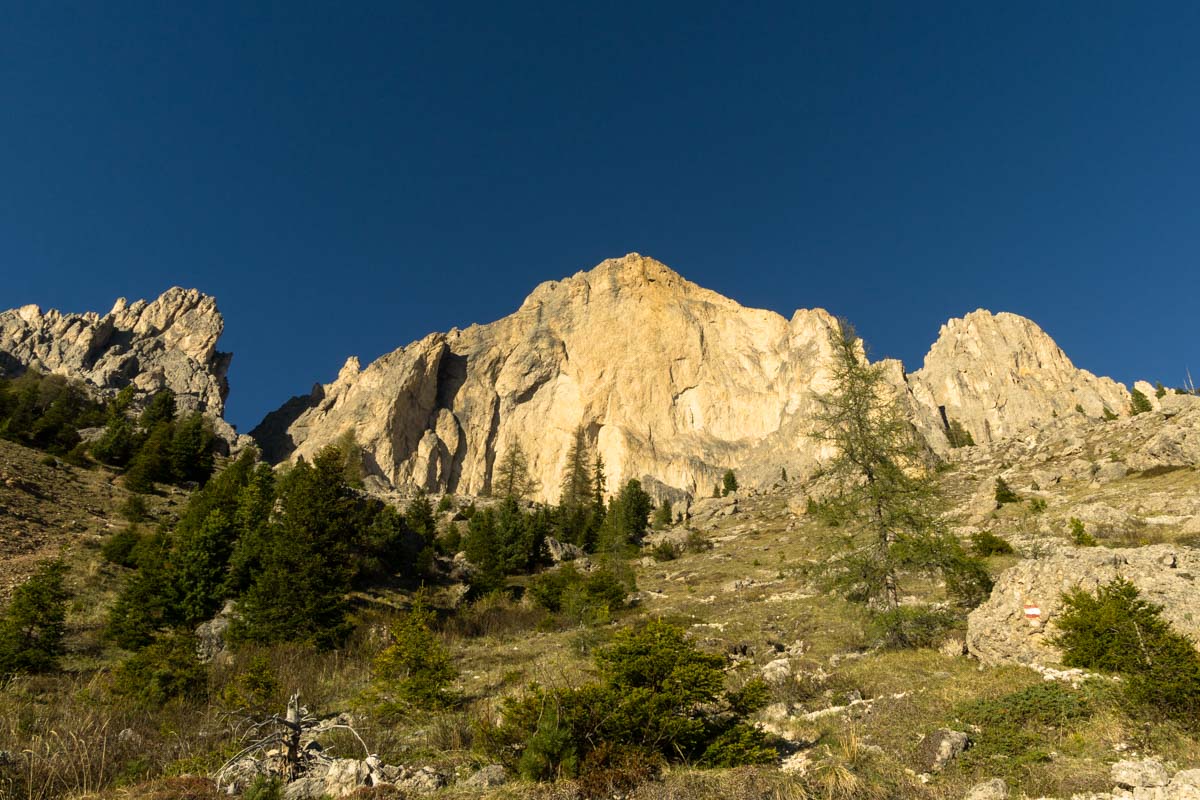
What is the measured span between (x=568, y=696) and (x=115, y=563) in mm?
29508

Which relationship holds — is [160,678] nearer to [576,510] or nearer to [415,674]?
[415,674]

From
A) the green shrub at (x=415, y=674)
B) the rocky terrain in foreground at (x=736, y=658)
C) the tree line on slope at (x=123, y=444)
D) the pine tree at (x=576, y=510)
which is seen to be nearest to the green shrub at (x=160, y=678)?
the rocky terrain in foreground at (x=736, y=658)

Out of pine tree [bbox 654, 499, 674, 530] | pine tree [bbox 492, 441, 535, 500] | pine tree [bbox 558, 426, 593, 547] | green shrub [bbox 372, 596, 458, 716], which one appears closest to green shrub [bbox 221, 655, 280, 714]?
green shrub [bbox 372, 596, 458, 716]

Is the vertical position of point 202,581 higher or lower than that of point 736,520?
lower

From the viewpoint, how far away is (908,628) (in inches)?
542

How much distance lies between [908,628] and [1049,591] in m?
4.09

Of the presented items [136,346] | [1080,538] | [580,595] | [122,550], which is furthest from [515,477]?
[1080,538]

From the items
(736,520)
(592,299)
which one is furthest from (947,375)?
(736,520)

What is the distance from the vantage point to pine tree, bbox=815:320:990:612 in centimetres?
1477

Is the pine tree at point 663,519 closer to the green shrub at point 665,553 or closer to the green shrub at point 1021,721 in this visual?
the green shrub at point 665,553

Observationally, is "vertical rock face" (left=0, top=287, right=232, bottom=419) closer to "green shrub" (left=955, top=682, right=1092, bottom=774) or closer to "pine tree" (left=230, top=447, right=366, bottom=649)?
"pine tree" (left=230, top=447, right=366, bottom=649)

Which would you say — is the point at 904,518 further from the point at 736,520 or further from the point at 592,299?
the point at 592,299

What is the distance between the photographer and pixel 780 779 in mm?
6195

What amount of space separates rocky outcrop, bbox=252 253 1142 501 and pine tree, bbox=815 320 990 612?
84.7m
